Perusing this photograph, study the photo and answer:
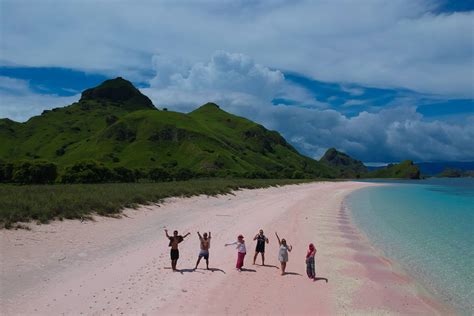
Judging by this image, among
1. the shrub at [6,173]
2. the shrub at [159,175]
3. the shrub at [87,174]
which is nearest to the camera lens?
the shrub at [87,174]

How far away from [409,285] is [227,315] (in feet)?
32.2

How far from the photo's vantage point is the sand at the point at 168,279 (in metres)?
13.0

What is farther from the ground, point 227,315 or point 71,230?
point 71,230

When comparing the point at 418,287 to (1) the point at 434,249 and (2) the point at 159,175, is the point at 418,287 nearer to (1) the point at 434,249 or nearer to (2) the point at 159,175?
(1) the point at 434,249

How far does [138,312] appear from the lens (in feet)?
40.1

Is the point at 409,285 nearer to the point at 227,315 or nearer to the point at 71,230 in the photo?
the point at 227,315

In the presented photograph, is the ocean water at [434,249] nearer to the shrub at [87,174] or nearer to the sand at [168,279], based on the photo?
the sand at [168,279]

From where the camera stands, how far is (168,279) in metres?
15.7

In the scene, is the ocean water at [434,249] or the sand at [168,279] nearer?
the sand at [168,279]

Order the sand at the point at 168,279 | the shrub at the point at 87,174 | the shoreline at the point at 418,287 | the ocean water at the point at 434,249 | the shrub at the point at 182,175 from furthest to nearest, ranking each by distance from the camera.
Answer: the shrub at the point at 182,175 < the shrub at the point at 87,174 < the ocean water at the point at 434,249 < the shoreline at the point at 418,287 < the sand at the point at 168,279

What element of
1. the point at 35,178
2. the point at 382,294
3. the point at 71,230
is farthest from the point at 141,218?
the point at 35,178

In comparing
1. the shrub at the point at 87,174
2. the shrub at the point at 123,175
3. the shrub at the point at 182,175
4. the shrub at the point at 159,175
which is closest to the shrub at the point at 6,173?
the shrub at the point at 87,174

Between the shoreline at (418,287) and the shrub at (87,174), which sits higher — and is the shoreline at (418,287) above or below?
below

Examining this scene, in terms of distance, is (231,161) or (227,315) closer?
(227,315)
